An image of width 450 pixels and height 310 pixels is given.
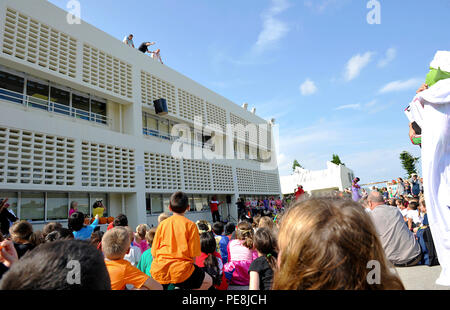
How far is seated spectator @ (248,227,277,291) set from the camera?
235 centimetres

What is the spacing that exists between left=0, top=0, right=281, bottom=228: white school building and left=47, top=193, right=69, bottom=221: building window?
0.11 feet

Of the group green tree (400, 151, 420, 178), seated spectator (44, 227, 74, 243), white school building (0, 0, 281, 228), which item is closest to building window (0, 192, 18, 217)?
white school building (0, 0, 281, 228)

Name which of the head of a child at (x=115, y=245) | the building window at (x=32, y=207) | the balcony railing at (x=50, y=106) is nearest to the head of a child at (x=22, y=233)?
the head of a child at (x=115, y=245)

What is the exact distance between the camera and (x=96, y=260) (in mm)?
1029

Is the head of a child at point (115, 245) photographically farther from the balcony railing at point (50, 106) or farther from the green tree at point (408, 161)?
the green tree at point (408, 161)

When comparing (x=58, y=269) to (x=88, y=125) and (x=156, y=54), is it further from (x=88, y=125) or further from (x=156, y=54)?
(x=156, y=54)

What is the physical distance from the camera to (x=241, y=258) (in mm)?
3852

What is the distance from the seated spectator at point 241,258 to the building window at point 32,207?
7947 mm

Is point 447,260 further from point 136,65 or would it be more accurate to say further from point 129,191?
point 136,65

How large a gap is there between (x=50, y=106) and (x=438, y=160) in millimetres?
11336

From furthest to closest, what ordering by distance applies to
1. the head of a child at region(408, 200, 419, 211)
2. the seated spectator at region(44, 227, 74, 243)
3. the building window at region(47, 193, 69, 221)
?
the building window at region(47, 193, 69, 221) → the head of a child at region(408, 200, 419, 211) → the seated spectator at region(44, 227, 74, 243)

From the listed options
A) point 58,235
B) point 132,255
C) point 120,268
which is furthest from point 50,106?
point 120,268

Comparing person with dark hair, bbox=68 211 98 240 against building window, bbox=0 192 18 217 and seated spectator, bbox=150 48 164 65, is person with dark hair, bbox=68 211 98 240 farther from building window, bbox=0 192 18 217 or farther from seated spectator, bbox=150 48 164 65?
seated spectator, bbox=150 48 164 65
